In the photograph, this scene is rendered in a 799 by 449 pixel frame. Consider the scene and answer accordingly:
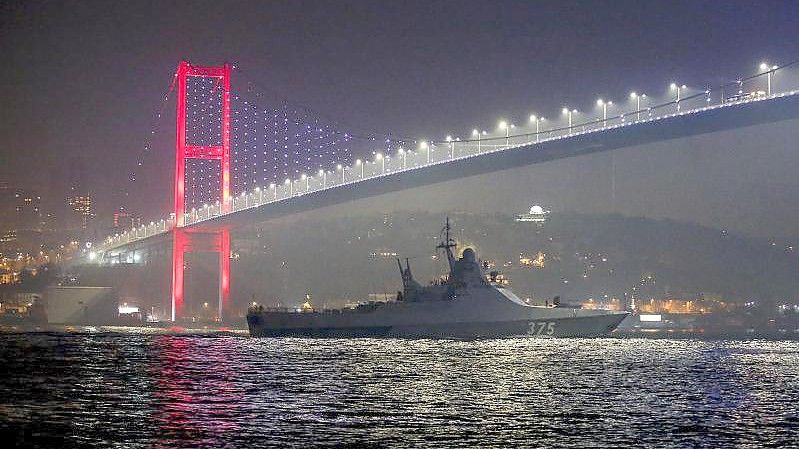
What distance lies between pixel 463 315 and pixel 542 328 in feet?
13.8

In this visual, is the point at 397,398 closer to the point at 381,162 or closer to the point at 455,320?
the point at 455,320

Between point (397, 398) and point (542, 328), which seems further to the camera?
point (542, 328)

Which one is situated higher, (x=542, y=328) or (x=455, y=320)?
(x=455, y=320)

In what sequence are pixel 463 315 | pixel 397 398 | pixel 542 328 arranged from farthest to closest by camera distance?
pixel 542 328 → pixel 463 315 → pixel 397 398

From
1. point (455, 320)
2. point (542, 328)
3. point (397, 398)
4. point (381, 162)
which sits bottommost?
point (397, 398)

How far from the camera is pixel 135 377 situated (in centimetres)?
2931

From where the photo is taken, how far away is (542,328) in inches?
2014

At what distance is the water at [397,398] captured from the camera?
18219 millimetres

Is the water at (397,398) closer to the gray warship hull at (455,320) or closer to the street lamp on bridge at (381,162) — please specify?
the gray warship hull at (455,320)

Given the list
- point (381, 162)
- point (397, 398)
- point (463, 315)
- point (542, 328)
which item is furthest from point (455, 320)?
point (397, 398)

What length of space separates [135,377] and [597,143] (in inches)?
1036

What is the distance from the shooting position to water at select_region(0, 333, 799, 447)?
1822cm

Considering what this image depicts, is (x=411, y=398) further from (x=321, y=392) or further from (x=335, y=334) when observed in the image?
(x=335, y=334)

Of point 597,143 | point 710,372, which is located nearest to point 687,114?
point 597,143
